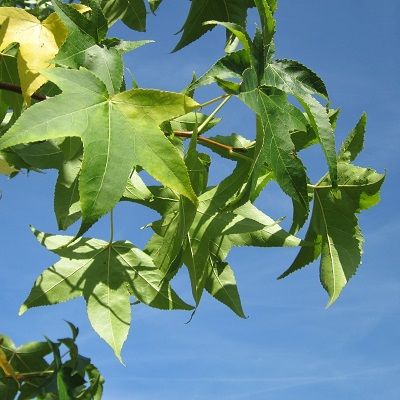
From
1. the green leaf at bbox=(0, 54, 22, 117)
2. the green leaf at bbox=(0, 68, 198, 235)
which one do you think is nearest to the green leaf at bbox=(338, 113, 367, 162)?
the green leaf at bbox=(0, 68, 198, 235)

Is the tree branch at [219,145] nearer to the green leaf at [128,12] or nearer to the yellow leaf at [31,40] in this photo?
the yellow leaf at [31,40]

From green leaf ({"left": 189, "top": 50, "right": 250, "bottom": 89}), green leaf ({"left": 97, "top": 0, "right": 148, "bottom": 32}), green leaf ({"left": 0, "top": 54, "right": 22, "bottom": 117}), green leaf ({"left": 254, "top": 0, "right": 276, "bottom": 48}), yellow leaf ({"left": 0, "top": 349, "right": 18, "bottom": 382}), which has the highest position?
green leaf ({"left": 97, "top": 0, "right": 148, "bottom": 32})

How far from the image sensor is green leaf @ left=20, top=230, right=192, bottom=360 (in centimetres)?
128

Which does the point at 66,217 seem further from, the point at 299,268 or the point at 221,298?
the point at 299,268

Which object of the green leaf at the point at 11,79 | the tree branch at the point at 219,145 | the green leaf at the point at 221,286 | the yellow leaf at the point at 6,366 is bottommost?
the yellow leaf at the point at 6,366

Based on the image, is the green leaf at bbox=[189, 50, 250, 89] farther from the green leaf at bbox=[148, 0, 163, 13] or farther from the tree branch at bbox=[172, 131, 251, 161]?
the green leaf at bbox=[148, 0, 163, 13]

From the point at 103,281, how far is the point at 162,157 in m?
0.41

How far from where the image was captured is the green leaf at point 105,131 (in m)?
0.94

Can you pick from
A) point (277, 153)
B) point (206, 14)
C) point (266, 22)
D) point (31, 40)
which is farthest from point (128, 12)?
point (277, 153)

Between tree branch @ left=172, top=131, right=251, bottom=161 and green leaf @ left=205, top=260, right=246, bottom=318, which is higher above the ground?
tree branch @ left=172, top=131, right=251, bottom=161

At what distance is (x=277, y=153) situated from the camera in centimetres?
104

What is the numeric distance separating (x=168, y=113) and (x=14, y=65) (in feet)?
1.55

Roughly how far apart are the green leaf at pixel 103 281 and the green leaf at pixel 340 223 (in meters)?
0.26

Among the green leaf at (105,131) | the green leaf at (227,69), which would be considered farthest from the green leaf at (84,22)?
the green leaf at (227,69)
